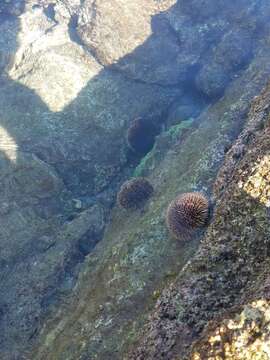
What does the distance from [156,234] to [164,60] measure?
6.02 m

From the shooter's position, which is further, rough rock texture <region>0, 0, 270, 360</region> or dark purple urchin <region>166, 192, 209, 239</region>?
rough rock texture <region>0, 0, 270, 360</region>

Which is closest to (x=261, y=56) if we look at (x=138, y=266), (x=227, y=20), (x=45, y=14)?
(x=227, y=20)

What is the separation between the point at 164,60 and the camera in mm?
9977

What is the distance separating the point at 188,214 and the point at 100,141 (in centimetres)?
508

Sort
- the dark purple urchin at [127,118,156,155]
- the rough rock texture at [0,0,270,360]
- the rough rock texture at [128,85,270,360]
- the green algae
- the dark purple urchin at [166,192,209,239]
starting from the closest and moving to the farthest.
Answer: the rough rock texture at [128,85,270,360]
the dark purple urchin at [166,192,209,239]
the rough rock texture at [0,0,270,360]
the green algae
the dark purple urchin at [127,118,156,155]

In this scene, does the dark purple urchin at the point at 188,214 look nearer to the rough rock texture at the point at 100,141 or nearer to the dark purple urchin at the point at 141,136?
the rough rock texture at the point at 100,141

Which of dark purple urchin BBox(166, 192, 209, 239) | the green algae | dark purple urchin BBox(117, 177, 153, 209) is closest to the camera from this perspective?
dark purple urchin BBox(166, 192, 209, 239)

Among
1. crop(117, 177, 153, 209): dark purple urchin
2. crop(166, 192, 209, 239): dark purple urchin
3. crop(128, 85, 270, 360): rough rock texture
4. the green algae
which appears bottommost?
the green algae

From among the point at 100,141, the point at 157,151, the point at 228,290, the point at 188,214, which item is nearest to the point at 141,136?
the point at 157,151

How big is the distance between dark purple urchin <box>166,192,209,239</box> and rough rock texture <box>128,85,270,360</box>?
867 mm

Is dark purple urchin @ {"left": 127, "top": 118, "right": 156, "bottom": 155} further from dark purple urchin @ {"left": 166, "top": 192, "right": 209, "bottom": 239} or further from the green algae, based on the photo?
dark purple urchin @ {"left": 166, "top": 192, "right": 209, "bottom": 239}

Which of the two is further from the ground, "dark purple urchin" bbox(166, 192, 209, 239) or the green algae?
"dark purple urchin" bbox(166, 192, 209, 239)

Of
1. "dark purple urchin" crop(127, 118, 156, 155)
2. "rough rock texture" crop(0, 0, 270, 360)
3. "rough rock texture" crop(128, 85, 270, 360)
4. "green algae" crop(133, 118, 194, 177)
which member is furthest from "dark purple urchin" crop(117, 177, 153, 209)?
"rough rock texture" crop(128, 85, 270, 360)

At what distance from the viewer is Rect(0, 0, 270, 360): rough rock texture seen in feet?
16.5
